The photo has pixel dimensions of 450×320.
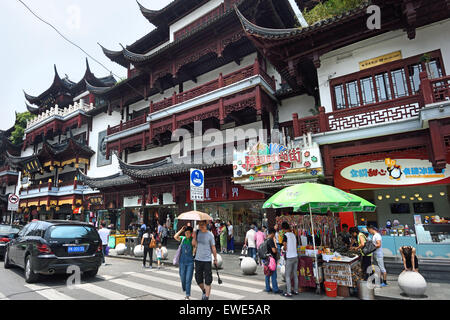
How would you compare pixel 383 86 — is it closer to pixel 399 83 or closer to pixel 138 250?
pixel 399 83

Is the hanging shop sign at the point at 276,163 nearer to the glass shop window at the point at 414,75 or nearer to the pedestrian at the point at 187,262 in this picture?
the glass shop window at the point at 414,75

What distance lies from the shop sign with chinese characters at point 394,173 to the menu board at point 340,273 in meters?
4.66

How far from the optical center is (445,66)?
901 cm

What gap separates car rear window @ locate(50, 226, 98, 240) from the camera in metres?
7.48

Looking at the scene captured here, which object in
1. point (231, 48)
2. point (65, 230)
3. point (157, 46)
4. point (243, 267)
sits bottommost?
point (243, 267)

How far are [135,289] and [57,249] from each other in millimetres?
2484

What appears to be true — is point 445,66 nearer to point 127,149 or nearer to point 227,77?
point 227,77

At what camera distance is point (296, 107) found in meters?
14.3

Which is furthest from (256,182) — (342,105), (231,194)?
(342,105)

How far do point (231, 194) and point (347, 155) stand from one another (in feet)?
22.1

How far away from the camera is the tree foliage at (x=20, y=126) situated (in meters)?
37.0

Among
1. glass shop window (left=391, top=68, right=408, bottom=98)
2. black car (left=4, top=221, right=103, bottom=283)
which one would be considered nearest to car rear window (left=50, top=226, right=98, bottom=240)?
black car (left=4, top=221, right=103, bottom=283)

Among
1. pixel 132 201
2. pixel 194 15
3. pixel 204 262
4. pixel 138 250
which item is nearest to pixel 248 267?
pixel 204 262

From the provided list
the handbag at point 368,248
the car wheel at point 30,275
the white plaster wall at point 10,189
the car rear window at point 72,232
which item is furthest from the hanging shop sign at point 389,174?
the white plaster wall at point 10,189
